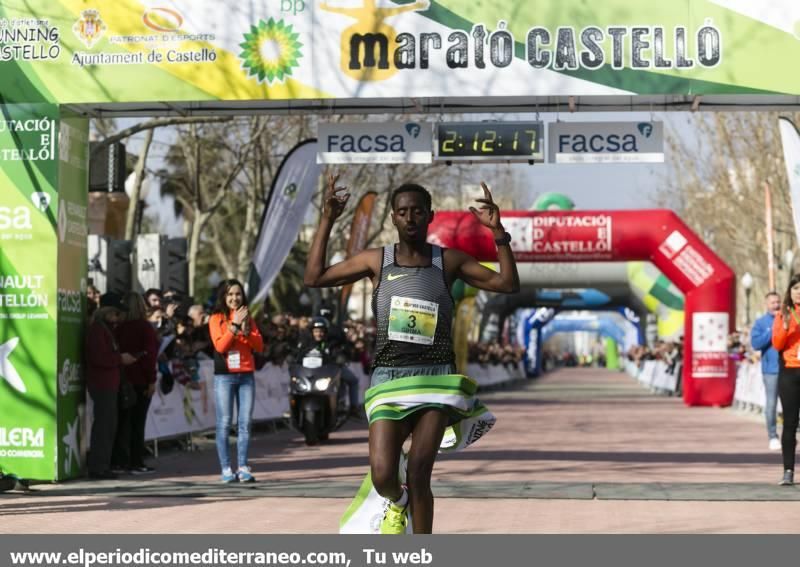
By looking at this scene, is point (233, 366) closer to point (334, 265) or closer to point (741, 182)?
point (334, 265)

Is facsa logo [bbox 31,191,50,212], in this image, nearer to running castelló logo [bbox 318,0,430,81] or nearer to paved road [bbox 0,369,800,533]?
paved road [bbox 0,369,800,533]

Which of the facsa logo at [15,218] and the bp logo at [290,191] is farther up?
the bp logo at [290,191]

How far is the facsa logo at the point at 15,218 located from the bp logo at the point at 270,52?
7.65 ft

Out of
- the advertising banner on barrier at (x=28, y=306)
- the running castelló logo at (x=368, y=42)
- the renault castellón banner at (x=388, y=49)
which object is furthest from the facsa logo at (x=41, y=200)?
the running castelló logo at (x=368, y=42)

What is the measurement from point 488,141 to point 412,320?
26.9ft

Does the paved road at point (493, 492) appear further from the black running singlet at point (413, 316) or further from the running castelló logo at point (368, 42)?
the running castelló logo at point (368, 42)

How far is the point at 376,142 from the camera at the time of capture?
49.2 ft

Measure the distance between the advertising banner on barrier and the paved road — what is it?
Result: 20.3 inches

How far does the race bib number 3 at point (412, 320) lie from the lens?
7.06m

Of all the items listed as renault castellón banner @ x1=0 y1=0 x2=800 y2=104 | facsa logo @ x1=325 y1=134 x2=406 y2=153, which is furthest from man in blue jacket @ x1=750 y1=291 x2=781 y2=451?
facsa logo @ x1=325 y1=134 x2=406 y2=153

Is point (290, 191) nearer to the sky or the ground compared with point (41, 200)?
nearer to the sky

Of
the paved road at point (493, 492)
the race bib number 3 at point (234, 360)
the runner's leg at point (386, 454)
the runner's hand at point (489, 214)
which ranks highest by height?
the runner's hand at point (489, 214)

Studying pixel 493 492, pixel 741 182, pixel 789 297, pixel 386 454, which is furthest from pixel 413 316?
pixel 741 182

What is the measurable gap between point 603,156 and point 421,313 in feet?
26.8
